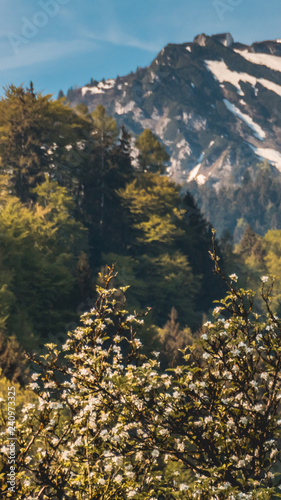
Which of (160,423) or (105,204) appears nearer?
(160,423)

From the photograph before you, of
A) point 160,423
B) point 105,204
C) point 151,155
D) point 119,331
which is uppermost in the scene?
point 151,155

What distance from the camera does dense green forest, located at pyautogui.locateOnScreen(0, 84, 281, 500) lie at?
6.66 metres

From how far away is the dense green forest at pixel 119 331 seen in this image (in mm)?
6656

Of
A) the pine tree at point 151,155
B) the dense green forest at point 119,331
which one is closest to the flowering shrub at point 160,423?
the dense green forest at point 119,331

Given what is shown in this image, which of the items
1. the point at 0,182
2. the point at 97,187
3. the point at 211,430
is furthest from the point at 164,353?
the point at 211,430

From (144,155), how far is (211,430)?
56586 mm

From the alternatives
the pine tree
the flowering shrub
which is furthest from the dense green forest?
the pine tree

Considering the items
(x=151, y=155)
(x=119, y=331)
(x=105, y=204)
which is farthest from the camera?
(x=151, y=155)

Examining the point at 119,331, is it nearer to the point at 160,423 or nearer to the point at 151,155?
Result: the point at 160,423

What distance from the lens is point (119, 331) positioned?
7672 mm

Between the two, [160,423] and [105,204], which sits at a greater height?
[105,204]

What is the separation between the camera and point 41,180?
53625 mm

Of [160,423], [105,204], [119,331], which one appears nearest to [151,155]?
[105,204]

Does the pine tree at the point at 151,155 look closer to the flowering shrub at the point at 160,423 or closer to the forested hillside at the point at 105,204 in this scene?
the forested hillside at the point at 105,204
